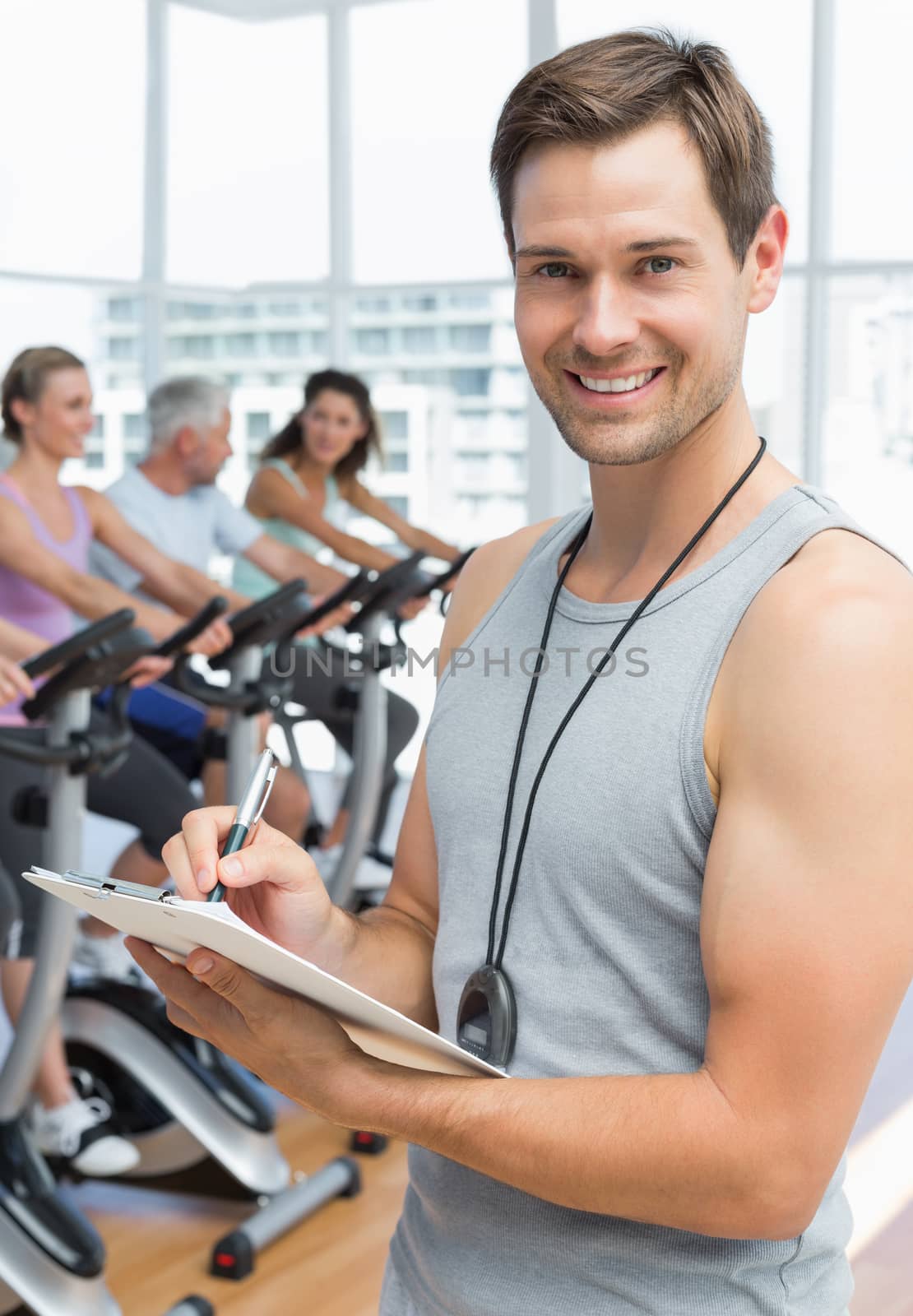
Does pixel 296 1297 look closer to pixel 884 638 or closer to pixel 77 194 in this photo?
pixel 884 638

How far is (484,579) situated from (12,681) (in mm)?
1222

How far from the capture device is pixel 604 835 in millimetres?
918

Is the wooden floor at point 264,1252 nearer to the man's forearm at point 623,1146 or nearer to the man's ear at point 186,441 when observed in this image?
the man's forearm at point 623,1146

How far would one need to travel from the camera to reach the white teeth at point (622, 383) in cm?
94

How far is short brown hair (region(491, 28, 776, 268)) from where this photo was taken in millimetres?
899

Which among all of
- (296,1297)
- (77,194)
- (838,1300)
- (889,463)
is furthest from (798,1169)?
(77,194)

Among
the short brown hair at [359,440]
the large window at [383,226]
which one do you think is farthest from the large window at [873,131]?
the short brown hair at [359,440]

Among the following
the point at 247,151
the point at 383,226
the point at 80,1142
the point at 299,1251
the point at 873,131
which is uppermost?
the point at 247,151

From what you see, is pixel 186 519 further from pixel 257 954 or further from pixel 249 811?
pixel 257 954

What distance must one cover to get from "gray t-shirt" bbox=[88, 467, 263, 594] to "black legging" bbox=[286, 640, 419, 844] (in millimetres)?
443

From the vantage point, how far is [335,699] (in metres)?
3.82

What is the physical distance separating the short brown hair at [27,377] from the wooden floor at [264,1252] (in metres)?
1.75

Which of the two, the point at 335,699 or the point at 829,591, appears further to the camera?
the point at 335,699

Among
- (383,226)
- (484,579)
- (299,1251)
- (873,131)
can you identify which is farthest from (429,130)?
(484,579)
